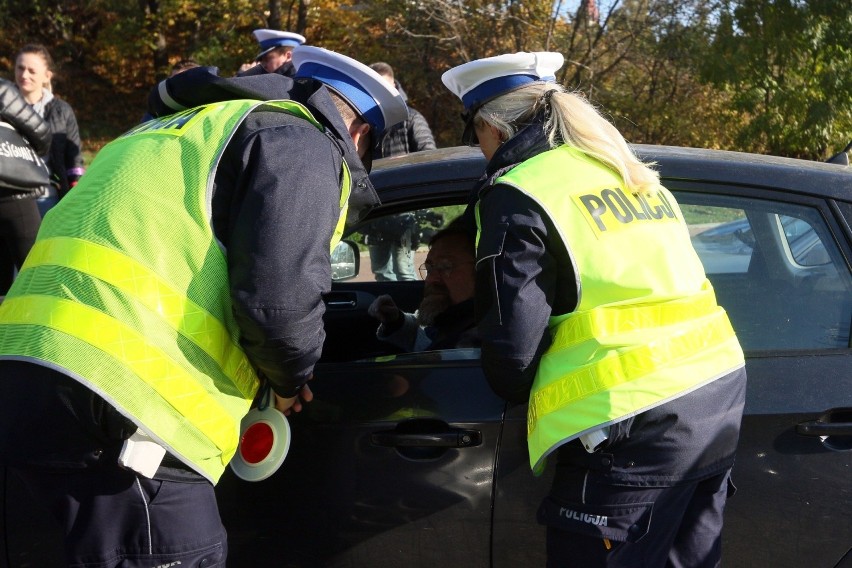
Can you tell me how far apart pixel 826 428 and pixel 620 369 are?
629 mm

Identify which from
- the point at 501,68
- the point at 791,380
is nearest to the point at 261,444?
the point at 501,68

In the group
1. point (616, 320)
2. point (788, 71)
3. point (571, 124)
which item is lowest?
point (788, 71)

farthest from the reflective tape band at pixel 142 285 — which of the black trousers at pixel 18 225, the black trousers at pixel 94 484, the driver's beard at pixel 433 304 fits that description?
the black trousers at pixel 18 225

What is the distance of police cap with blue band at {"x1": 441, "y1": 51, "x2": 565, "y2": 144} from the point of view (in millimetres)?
2160

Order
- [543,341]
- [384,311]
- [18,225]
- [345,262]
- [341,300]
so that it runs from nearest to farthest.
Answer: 1. [543,341]
2. [384,311]
3. [345,262]
4. [341,300]
5. [18,225]

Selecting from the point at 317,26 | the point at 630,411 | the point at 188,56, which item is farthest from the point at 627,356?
the point at 188,56

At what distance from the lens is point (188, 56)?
1781cm

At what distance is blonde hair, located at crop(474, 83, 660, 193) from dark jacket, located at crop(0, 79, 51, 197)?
2439mm

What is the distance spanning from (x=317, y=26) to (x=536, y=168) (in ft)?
48.6

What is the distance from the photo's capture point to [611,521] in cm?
188

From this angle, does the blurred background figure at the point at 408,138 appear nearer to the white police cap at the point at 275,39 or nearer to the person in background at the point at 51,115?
the white police cap at the point at 275,39

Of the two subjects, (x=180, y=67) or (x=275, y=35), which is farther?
(x=275, y=35)

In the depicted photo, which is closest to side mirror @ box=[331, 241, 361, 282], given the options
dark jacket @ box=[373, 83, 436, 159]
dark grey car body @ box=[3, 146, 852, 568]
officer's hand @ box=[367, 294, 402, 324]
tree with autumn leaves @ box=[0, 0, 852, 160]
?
officer's hand @ box=[367, 294, 402, 324]

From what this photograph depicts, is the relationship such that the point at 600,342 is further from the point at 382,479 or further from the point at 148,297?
the point at 148,297
